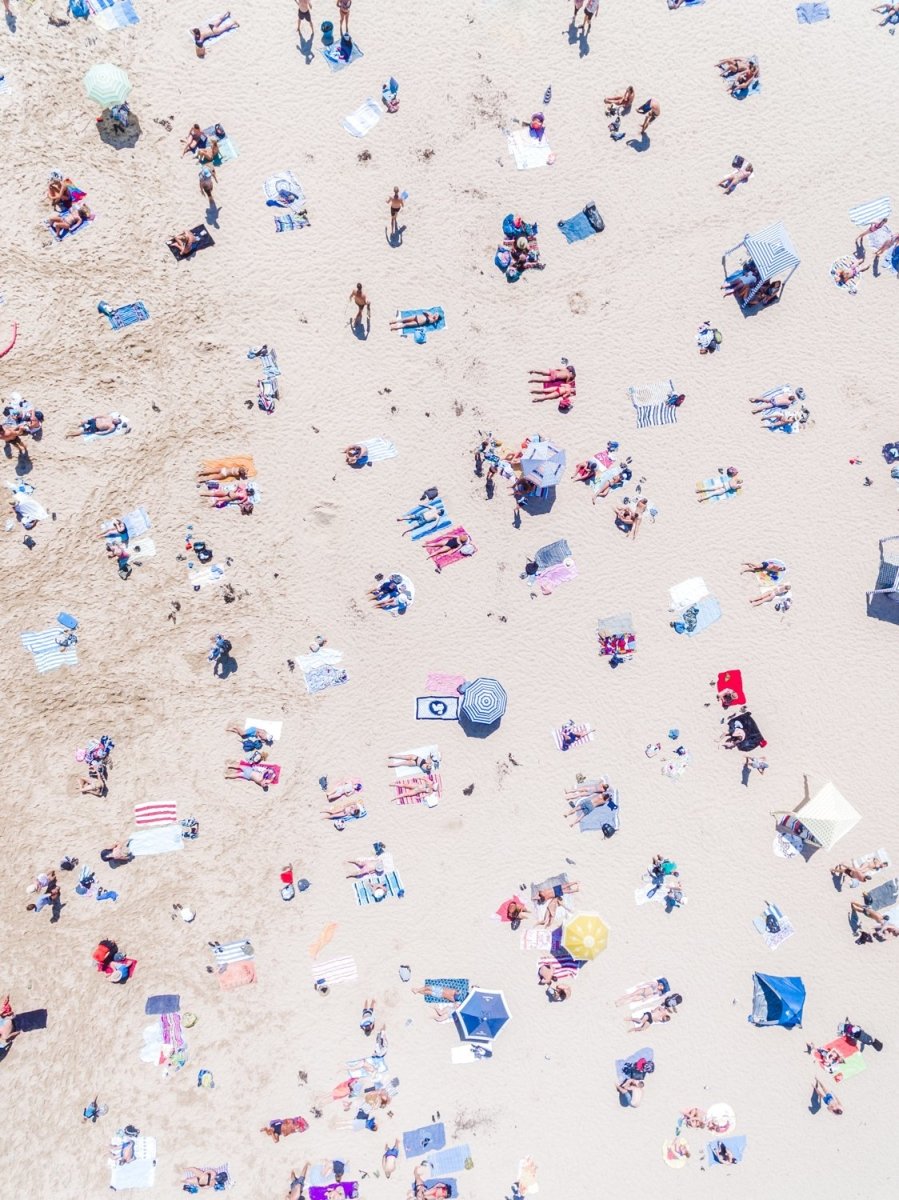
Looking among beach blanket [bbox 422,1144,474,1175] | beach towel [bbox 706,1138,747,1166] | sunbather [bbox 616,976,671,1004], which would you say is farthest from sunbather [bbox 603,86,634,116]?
beach blanket [bbox 422,1144,474,1175]

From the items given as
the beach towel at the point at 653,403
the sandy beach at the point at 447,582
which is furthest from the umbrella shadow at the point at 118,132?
the beach towel at the point at 653,403

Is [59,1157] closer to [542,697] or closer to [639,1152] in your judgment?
[639,1152]

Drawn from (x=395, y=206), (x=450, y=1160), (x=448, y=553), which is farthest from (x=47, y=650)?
(x=450, y=1160)

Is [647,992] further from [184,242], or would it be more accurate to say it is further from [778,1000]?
[184,242]

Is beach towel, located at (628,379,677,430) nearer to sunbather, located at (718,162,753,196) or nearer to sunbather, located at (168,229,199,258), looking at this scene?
sunbather, located at (718,162,753,196)

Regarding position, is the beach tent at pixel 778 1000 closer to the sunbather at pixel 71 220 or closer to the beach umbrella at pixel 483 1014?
the beach umbrella at pixel 483 1014

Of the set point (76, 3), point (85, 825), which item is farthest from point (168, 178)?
point (85, 825)

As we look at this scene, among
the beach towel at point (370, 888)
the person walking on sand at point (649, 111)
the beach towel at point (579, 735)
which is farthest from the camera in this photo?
the beach towel at point (579, 735)
